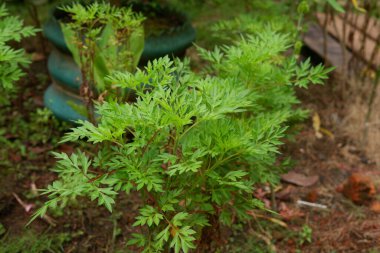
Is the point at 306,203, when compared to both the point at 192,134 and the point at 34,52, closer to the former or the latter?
the point at 192,134

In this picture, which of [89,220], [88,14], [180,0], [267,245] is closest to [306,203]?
[267,245]

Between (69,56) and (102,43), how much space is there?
52cm

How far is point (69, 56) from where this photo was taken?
9.66 ft

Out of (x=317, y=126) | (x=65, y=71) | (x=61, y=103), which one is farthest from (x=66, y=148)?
(x=317, y=126)


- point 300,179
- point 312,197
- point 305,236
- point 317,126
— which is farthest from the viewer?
point 317,126

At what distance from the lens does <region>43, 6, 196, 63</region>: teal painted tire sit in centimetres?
287

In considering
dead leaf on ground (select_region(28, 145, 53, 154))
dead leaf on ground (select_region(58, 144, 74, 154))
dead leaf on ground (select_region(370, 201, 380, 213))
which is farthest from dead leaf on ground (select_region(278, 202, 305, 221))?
dead leaf on ground (select_region(28, 145, 53, 154))

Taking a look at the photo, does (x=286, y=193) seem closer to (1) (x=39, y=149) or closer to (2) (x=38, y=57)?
(1) (x=39, y=149)

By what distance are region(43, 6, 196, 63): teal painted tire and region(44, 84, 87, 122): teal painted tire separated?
10.3 inches

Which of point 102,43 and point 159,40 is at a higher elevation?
point 102,43

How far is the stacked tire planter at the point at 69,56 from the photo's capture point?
9.45 ft

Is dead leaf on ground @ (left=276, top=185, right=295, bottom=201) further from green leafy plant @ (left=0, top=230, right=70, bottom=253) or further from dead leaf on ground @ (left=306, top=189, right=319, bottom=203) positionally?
green leafy plant @ (left=0, top=230, right=70, bottom=253)

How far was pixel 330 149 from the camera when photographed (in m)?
3.14

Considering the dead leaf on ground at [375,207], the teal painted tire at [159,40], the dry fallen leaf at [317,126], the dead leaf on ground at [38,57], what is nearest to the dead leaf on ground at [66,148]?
the teal painted tire at [159,40]
